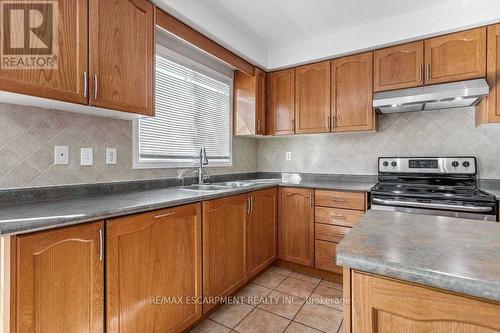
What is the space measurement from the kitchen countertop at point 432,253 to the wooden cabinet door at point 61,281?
42.6 inches

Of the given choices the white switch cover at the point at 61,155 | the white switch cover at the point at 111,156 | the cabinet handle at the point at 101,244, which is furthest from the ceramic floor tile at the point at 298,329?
the white switch cover at the point at 61,155

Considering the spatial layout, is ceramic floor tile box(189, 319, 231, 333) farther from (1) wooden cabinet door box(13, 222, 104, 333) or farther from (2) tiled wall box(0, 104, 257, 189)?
(2) tiled wall box(0, 104, 257, 189)

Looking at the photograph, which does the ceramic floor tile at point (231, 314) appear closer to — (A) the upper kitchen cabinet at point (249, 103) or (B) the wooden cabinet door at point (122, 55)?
(B) the wooden cabinet door at point (122, 55)

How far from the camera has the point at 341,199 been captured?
7.93ft

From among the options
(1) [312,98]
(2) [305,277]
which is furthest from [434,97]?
(2) [305,277]

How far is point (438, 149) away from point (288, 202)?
1.55 metres

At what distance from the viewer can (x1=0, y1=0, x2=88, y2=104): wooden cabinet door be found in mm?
1185

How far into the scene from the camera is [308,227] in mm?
2594

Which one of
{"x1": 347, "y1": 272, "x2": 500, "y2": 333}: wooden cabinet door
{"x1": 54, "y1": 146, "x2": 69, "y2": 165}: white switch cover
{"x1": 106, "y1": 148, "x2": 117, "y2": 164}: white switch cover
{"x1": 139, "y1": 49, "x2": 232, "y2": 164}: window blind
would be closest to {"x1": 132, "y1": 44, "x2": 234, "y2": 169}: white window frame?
{"x1": 139, "y1": 49, "x2": 232, "y2": 164}: window blind

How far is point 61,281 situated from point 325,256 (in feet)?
6.94

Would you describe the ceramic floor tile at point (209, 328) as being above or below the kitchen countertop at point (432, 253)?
below

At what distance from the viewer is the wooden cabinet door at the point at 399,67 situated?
7.59 feet

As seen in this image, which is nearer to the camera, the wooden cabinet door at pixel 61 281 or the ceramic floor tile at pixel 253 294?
the wooden cabinet door at pixel 61 281

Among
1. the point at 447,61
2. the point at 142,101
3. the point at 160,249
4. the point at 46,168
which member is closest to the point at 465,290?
the point at 160,249
